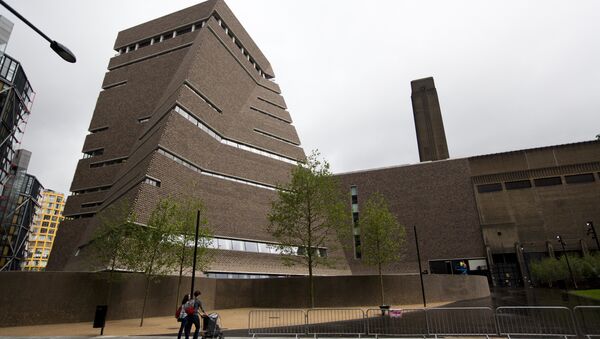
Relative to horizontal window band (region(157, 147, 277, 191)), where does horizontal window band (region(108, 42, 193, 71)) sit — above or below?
above

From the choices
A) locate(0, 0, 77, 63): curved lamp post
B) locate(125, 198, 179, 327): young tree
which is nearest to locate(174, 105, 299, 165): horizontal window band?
locate(125, 198, 179, 327): young tree

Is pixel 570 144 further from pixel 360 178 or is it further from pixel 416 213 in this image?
pixel 360 178

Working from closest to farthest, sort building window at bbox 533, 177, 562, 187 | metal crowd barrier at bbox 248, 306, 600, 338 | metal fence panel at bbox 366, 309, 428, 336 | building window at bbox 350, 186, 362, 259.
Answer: metal crowd barrier at bbox 248, 306, 600, 338, metal fence panel at bbox 366, 309, 428, 336, building window at bbox 533, 177, 562, 187, building window at bbox 350, 186, 362, 259

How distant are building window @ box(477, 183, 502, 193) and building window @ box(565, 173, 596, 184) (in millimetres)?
9124

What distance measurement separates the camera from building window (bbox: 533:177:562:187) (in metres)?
49.5

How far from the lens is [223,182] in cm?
3797

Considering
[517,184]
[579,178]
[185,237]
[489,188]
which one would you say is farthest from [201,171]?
[579,178]

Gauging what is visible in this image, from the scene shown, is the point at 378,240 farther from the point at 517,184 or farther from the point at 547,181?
the point at 547,181

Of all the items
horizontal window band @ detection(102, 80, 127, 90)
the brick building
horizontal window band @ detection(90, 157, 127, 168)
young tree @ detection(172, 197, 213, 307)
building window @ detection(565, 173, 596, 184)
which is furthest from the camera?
horizontal window band @ detection(102, 80, 127, 90)

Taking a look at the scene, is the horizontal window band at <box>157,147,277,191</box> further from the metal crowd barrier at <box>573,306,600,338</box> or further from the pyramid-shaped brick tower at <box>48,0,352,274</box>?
the metal crowd barrier at <box>573,306,600,338</box>

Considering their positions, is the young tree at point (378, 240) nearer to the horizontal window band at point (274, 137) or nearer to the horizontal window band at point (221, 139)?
the horizontal window band at point (221, 139)

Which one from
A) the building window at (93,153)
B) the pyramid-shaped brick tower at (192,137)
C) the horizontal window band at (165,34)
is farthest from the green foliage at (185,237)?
the horizontal window band at (165,34)

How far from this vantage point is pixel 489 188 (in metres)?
A: 51.4

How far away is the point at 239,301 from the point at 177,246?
9093mm
